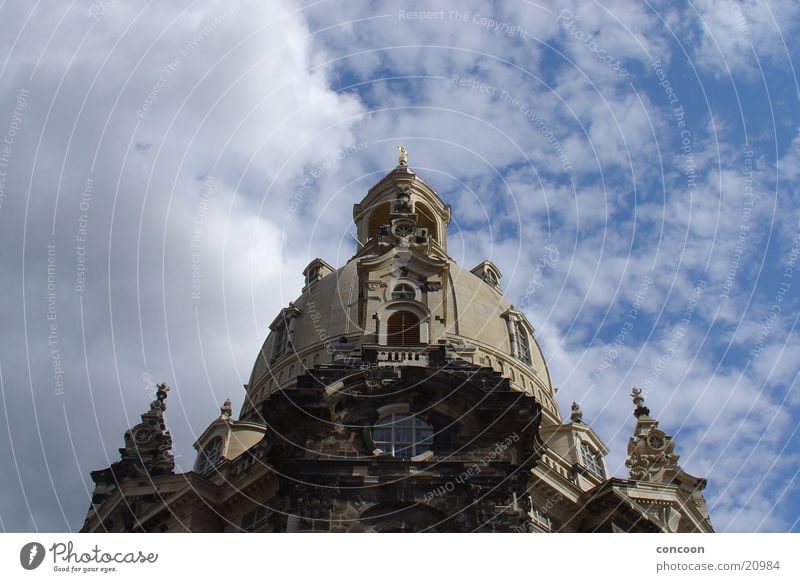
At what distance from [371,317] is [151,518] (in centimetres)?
1299

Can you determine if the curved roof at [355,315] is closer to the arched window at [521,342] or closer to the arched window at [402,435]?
the arched window at [521,342]

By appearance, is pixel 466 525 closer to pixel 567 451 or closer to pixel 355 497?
pixel 355 497

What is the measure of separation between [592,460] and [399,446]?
18.2 m

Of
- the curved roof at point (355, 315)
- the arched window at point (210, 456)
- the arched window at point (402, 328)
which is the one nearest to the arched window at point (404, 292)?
the arched window at point (402, 328)

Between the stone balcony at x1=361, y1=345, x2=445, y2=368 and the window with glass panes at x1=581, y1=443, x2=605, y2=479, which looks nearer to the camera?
the stone balcony at x1=361, y1=345, x2=445, y2=368

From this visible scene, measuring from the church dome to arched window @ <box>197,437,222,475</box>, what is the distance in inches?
99.9

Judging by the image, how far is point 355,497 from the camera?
27031mm

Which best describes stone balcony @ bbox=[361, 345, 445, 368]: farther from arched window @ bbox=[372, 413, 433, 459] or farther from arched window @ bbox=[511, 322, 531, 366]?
arched window @ bbox=[511, 322, 531, 366]

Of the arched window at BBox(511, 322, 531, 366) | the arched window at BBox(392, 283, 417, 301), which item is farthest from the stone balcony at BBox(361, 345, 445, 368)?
the arched window at BBox(511, 322, 531, 366)

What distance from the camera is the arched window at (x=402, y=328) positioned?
1476 inches

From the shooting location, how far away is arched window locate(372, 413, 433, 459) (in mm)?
28906
